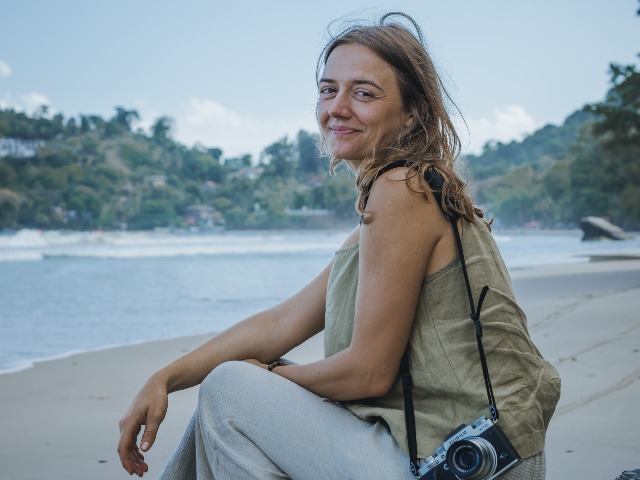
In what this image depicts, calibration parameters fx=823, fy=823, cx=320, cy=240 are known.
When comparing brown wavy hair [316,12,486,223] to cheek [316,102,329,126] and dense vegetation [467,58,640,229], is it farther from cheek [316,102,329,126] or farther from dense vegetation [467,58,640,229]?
dense vegetation [467,58,640,229]

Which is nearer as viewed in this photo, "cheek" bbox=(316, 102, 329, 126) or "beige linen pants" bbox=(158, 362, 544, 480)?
"beige linen pants" bbox=(158, 362, 544, 480)

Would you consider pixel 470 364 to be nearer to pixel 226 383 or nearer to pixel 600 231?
pixel 226 383

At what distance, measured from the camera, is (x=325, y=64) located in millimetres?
1754

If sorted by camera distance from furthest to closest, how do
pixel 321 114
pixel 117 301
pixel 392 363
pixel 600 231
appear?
pixel 600 231, pixel 117 301, pixel 321 114, pixel 392 363

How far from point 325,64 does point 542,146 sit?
108 metres

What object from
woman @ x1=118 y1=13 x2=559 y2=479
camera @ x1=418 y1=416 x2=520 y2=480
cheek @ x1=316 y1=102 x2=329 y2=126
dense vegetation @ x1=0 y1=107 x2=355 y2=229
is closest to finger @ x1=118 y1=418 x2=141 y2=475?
woman @ x1=118 y1=13 x2=559 y2=479

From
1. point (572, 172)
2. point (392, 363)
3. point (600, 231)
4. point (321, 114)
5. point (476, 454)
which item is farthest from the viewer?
point (572, 172)

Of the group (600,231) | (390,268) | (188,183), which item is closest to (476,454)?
(390,268)

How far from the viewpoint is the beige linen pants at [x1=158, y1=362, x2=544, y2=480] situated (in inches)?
56.2

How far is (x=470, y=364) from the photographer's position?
4.67ft

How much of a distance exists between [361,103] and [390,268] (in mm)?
409

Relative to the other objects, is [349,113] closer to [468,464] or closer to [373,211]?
[373,211]

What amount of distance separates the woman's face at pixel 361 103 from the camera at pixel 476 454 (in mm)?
591

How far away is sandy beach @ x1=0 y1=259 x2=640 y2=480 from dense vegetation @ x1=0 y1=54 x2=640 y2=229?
137ft
